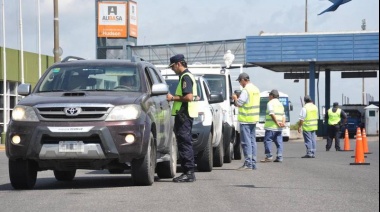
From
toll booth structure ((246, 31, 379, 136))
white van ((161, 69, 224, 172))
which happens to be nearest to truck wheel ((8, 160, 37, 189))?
white van ((161, 69, 224, 172))

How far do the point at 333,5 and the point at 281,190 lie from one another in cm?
367

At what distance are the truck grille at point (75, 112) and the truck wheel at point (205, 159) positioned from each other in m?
4.72

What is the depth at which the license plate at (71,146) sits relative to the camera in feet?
44.7

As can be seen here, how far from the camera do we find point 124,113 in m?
13.9

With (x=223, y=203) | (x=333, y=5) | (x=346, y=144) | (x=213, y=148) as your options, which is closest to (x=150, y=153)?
(x=223, y=203)

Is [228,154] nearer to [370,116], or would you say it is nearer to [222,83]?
[222,83]

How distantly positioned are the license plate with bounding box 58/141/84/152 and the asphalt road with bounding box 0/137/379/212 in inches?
21.6

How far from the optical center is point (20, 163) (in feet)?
46.1

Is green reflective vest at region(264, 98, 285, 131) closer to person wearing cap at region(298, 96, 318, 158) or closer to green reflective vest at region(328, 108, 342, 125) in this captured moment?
person wearing cap at region(298, 96, 318, 158)

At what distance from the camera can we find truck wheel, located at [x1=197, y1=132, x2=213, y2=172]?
1828cm

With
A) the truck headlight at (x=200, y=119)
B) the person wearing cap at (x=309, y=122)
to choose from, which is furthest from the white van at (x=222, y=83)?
the person wearing cap at (x=309, y=122)

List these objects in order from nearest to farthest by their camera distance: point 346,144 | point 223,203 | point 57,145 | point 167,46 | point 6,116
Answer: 1. point 223,203
2. point 57,145
3. point 346,144
4. point 6,116
5. point 167,46

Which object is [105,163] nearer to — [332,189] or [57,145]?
[57,145]

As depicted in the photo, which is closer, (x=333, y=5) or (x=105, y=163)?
(x=333, y=5)
